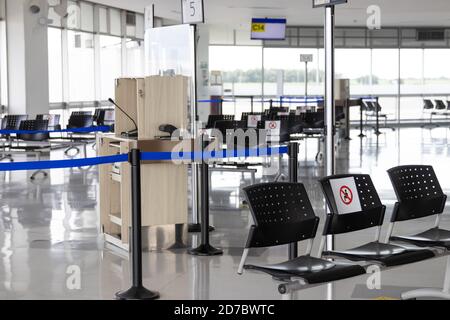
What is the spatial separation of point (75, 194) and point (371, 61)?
18665 mm

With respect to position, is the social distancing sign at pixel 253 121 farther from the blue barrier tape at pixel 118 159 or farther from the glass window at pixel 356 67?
the glass window at pixel 356 67

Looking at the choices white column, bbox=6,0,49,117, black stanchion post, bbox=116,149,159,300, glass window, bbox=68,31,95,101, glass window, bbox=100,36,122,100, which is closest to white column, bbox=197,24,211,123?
glass window, bbox=100,36,122,100

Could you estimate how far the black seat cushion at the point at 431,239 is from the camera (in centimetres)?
434

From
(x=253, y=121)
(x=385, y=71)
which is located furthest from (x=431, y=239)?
(x=385, y=71)

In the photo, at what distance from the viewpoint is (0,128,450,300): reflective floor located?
478 cm

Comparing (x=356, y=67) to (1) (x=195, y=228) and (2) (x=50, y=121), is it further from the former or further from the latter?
(1) (x=195, y=228)

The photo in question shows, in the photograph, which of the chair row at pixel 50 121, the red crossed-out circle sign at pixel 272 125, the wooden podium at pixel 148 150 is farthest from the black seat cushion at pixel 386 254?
the chair row at pixel 50 121

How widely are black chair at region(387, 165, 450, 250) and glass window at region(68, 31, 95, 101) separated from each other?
14.5 meters

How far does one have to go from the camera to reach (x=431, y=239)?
445cm

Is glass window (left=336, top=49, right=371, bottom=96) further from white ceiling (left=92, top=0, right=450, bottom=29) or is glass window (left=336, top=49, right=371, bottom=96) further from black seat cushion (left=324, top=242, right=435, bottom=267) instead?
black seat cushion (left=324, top=242, right=435, bottom=267)

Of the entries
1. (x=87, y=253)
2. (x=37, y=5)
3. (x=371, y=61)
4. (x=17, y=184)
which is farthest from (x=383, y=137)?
(x=87, y=253)

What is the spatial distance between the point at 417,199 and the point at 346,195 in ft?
2.13

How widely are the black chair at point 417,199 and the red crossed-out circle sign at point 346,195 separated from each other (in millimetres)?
398

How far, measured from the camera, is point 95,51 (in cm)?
1923
